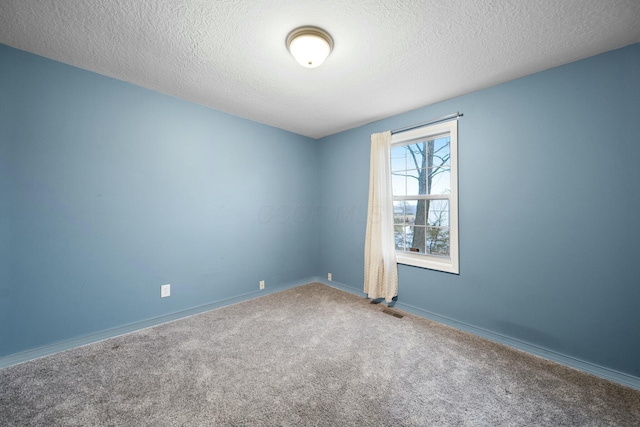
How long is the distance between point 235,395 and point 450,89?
3.19 metres

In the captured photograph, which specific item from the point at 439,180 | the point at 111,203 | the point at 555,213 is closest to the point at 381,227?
the point at 439,180

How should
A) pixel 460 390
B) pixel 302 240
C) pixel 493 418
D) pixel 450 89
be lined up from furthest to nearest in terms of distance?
pixel 302 240
pixel 450 89
pixel 460 390
pixel 493 418

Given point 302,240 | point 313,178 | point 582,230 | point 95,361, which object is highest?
point 313,178

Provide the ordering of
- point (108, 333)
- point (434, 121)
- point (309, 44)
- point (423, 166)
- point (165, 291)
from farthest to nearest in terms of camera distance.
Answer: point (423, 166), point (434, 121), point (165, 291), point (108, 333), point (309, 44)

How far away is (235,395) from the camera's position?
1.50 meters

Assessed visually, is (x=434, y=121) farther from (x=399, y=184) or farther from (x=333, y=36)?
(x=333, y=36)

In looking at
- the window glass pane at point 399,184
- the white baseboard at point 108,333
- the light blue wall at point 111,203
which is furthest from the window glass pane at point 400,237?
the white baseboard at point 108,333

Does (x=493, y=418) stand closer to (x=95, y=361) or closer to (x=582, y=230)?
(x=582, y=230)

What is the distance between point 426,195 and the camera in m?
2.85

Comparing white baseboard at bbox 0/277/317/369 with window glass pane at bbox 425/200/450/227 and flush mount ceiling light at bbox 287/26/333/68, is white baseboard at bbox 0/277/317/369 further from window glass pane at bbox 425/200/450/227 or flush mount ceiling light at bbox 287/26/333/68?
A: flush mount ceiling light at bbox 287/26/333/68

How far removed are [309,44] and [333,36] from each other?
0.64ft

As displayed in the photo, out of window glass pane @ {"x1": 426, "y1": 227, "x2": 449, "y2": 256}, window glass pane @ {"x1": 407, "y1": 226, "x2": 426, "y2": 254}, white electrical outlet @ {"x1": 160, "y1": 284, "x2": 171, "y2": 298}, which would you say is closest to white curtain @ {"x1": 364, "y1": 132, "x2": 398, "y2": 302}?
window glass pane @ {"x1": 407, "y1": 226, "x2": 426, "y2": 254}

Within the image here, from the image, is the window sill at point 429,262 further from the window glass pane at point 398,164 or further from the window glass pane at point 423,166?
the window glass pane at point 398,164

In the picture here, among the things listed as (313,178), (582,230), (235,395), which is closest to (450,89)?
(582,230)
